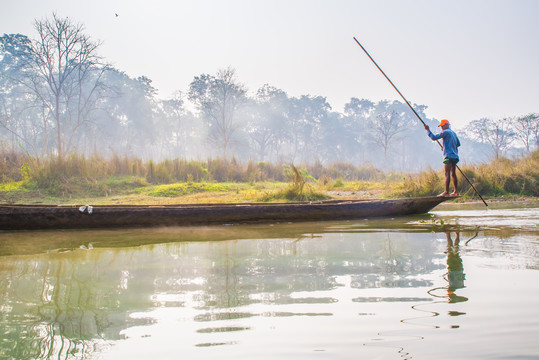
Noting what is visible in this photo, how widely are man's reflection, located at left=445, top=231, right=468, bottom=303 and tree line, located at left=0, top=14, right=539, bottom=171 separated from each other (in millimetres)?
32143

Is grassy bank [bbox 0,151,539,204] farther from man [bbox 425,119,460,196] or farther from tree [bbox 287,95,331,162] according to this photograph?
tree [bbox 287,95,331,162]

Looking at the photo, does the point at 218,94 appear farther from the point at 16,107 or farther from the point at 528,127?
the point at 528,127

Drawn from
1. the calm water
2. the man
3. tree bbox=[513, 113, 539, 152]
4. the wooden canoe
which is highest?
tree bbox=[513, 113, 539, 152]

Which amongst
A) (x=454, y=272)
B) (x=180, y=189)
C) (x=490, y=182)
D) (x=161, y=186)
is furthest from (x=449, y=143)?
(x=161, y=186)

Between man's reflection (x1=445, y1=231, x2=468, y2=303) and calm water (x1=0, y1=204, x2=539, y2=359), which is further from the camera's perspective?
man's reflection (x1=445, y1=231, x2=468, y2=303)

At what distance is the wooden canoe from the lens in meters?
5.44

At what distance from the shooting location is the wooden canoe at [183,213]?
17.8 ft

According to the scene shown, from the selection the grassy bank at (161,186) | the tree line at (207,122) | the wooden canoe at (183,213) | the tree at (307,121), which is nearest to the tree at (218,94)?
the tree line at (207,122)

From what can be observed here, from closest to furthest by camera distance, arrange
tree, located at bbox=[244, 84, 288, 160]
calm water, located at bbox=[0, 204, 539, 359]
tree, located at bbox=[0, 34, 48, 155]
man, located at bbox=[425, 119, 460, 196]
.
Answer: calm water, located at bbox=[0, 204, 539, 359]
man, located at bbox=[425, 119, 460, 196]
tree, located at bbox=[0, 34, 48, 155]
tree, located at bbox=[244, 84, 288, 160]

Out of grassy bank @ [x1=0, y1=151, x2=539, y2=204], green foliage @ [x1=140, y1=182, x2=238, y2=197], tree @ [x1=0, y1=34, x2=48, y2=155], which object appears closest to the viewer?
grassy bank @ [x1=0, y1=151, x2=539, y2=204]

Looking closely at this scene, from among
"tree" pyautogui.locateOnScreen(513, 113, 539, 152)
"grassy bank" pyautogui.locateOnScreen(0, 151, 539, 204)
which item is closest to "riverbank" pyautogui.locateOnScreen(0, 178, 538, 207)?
"grassy bank" pyautogui.locateOnScreen(0, 151, 539, 204)

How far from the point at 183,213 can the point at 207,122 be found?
49.4 meters

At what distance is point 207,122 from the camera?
5397 cm

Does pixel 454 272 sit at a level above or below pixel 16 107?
below
